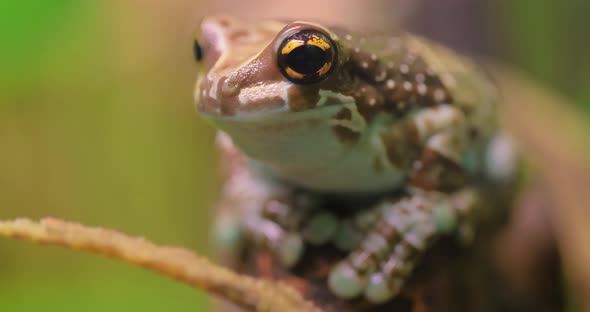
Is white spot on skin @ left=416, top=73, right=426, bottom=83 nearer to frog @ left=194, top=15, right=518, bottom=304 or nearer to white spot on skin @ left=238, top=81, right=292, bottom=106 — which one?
frog @ left=194, top=15, right=518, bottom=304

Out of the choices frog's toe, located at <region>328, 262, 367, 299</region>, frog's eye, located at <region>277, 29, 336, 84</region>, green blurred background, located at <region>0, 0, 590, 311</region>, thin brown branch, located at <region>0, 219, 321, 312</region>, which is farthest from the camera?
green blurred background, located at <region>0, 0, 590, 311</region>

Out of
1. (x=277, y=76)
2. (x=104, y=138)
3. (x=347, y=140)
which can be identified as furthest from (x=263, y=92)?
(x=104, y=138)

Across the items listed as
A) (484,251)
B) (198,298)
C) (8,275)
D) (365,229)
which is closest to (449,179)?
(365,229)

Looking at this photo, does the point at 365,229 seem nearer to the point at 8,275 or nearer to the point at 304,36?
the point at 304,36

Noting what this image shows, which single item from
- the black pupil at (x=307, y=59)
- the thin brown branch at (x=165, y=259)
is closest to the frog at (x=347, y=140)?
the black pupil at (x=307, y=59)

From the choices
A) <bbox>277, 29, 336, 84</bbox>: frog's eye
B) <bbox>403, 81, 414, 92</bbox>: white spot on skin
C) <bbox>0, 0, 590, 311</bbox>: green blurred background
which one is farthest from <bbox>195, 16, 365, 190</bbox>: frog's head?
<bbox>0, 0, 590, 311</bbox>: green blurred background

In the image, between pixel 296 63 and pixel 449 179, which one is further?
pixel 449 179
